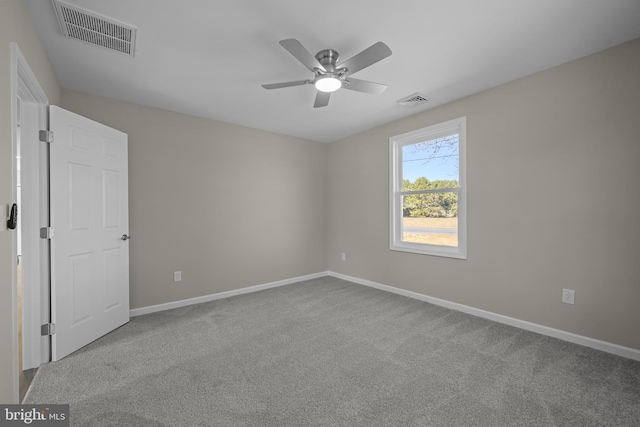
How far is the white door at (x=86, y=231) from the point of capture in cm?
234

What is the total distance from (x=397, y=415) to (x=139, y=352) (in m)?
2.18

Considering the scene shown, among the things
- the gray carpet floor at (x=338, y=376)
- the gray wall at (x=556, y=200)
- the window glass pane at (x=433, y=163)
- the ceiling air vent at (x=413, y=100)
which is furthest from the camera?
the window glass pane at (x=433, y=163)

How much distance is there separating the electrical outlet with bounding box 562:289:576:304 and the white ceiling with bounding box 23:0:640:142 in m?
2.11

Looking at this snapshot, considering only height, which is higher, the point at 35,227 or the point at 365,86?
the point at 365,86

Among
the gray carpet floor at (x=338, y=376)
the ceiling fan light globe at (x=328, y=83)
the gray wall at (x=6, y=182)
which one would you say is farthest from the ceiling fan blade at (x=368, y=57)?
the gray carpet floor at (x=338, y=376)

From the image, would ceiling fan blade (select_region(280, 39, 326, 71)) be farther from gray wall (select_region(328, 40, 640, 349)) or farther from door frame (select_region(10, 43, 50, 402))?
gray wall (select_region(328, 40, 640, 349))

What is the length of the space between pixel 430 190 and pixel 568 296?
A: 5.88 ft

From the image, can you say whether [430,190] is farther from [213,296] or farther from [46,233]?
[46,233]

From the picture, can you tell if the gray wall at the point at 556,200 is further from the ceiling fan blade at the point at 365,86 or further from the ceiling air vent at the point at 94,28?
the ceiling air vent at the point at 94,28

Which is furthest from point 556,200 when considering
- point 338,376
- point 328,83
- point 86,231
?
point 86,231

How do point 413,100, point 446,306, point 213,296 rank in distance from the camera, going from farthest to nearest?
point 213,296
point 446,306
point 413,100

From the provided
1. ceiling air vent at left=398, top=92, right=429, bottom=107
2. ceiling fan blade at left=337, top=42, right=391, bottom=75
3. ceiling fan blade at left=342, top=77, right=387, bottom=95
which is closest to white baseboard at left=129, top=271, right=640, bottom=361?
ceiling air vent at left=398, top=92, right=429, bottom=107

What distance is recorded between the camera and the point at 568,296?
8.39 feet

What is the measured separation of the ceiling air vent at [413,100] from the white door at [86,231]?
3.21 metres
